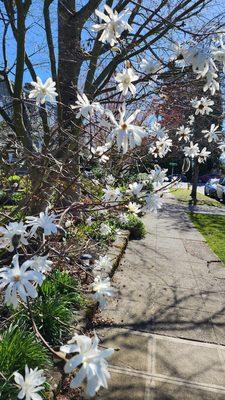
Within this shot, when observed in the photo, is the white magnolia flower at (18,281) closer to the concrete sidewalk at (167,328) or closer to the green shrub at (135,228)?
the concrete sidewalk at (167,328)

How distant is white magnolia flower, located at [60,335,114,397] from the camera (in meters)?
1.25

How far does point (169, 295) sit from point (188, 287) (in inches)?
19.7

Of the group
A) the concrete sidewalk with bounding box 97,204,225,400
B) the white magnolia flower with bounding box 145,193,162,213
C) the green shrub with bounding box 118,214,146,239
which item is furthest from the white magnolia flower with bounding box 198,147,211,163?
the green shrub with bounding box 118,214,146,239

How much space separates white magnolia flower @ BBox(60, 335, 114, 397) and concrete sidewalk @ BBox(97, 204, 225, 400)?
6.52 ft

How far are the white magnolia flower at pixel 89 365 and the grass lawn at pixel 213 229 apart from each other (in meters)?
Answer: 6.68

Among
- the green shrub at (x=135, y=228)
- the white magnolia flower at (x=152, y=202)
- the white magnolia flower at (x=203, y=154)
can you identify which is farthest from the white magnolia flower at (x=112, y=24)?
the green shrub at (x=135, y=228)

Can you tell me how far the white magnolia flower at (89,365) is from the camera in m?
Result: 1.25

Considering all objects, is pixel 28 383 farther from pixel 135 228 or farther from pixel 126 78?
pixel 135 228

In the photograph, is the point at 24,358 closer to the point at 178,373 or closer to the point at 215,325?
the point at 178,373

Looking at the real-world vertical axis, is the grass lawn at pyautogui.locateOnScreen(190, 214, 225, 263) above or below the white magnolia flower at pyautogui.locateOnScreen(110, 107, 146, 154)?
Answer: below

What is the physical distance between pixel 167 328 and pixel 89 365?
132 inches

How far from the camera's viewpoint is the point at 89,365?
50.3 inches

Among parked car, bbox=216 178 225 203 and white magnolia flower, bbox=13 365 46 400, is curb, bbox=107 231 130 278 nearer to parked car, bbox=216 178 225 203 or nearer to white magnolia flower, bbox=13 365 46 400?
white magnolia flower, bbox=13 365 46 400

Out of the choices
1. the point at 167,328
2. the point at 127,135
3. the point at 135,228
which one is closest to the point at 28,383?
the point at 127,135
